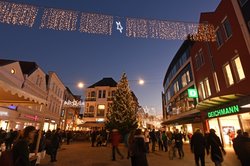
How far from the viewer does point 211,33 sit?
13.0 metres

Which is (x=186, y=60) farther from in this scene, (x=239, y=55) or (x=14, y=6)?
(x=14, y=6)

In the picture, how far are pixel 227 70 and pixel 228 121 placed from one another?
17.3ft

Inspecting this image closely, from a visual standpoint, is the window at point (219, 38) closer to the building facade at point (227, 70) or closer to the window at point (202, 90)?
the building facade at point (227, 70)

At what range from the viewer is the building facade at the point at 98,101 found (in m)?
44.5

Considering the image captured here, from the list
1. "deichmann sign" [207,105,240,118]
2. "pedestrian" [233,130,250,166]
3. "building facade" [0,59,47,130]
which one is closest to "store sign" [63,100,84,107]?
"building facade" [0,59,47,130]

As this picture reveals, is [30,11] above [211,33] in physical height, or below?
below

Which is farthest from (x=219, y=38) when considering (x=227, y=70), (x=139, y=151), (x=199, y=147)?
(x=139, y=151)

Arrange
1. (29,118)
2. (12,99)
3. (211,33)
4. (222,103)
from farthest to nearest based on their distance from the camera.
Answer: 1. (29,118)
2. (222,103)
3. (211,33)
4. (12,99)

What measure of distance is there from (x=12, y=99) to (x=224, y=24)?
18302 mm

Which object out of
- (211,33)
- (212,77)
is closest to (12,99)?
(211,33)

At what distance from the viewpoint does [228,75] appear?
1582 cm

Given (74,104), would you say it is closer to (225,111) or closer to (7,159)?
(225,111)

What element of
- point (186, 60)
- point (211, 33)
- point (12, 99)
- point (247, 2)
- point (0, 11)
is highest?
point (186, 60)

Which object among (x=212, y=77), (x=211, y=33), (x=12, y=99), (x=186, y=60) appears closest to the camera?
(x=12, y=99)
